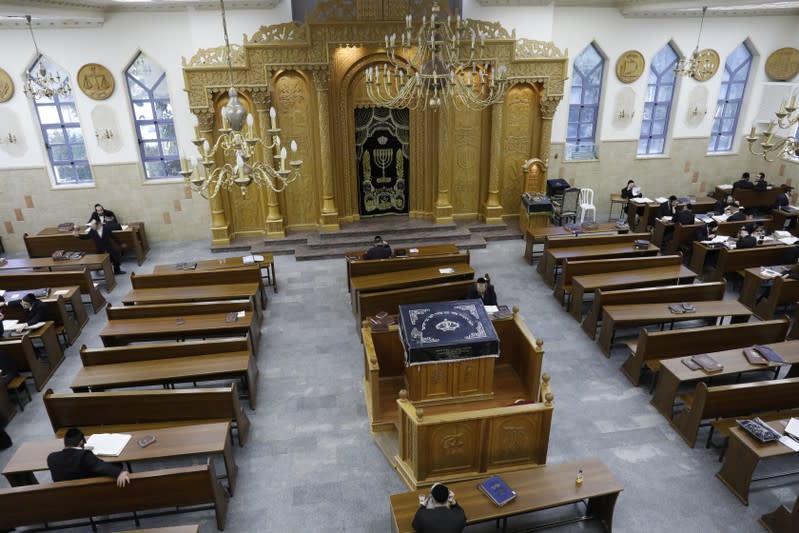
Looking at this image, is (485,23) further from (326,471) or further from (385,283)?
(326,471)

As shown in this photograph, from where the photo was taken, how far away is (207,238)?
1431 centimetres

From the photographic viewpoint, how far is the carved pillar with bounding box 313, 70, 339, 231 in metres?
12.5

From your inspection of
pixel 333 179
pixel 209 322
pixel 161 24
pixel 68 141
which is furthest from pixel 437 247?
pixel 68 141

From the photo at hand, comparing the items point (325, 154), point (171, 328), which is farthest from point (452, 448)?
point (325, 154)

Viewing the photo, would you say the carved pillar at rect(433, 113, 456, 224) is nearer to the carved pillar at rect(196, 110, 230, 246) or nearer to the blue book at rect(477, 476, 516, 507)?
the carved pillar at rect(196, 110, 230, 246)

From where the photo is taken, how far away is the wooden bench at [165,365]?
711cm

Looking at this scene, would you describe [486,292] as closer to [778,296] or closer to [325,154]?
[778,296]

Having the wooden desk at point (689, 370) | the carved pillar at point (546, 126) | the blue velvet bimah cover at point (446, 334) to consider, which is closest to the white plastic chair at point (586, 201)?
the carved pillar at point (546, 126)

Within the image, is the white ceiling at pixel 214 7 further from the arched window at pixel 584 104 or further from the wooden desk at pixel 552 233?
the wooden desk at pixel 552 233

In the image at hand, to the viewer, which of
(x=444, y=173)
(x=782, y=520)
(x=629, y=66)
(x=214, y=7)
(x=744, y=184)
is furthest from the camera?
(x=744, y=184)

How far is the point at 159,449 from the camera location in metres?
5.91

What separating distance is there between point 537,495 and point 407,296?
4701mm

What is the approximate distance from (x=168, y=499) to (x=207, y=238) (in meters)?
9.75

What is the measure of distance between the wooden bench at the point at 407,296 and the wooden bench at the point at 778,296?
5.59 metres
